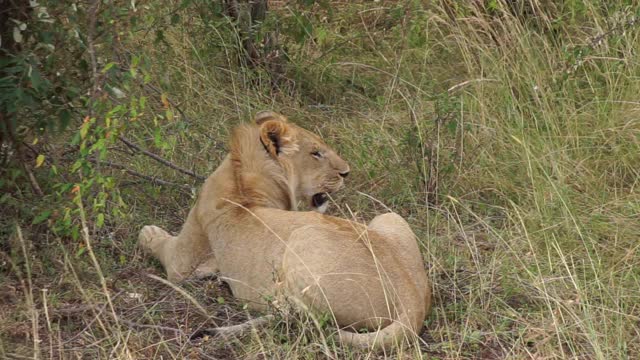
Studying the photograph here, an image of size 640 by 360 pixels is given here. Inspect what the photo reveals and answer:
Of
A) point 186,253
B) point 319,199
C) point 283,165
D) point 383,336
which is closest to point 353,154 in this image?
point 319,199

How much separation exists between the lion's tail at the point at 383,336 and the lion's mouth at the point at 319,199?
1356 millimetres

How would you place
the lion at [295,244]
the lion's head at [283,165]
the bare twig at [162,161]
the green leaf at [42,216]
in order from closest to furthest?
the lion at [295,244], the green leaf at [42,216], the lion's head at [283,165], the bare twig at [162,161]

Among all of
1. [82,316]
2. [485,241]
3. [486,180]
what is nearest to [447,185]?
[486,180]

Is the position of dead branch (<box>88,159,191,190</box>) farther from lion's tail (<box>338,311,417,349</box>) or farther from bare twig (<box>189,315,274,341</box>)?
lion's tail (<box>338,311,417,349</box>)

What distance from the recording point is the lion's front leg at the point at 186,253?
4.85 metres

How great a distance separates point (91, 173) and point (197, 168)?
1.36m

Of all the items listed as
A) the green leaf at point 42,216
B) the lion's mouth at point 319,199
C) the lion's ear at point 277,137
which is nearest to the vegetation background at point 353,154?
the green leaf at point 42,216

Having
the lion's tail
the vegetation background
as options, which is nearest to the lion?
the lion's tail

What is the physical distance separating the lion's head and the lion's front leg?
28cm

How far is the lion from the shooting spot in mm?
4059

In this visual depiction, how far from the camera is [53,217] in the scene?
466 centimetres

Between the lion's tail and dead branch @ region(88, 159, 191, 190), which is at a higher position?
the lion's tail

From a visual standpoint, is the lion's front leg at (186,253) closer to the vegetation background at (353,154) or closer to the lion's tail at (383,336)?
the vegetation background at (353,154)

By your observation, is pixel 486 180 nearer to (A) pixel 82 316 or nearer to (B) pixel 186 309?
(B) pixel 186 309
